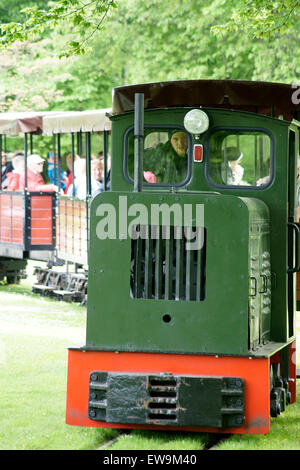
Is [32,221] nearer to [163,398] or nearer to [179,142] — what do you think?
[179,142]

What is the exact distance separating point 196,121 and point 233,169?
21.4 inches

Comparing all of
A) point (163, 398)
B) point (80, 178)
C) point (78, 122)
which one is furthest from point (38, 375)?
point (80, 178)

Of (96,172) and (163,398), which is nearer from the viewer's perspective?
(163,398)

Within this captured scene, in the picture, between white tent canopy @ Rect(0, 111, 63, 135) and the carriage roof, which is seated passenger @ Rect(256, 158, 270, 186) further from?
white tent canopy @ Rect(0, 111, 63, 135)

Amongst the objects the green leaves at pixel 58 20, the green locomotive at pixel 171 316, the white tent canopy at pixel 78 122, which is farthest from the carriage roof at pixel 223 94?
the white tent canopy at pixel 78 122

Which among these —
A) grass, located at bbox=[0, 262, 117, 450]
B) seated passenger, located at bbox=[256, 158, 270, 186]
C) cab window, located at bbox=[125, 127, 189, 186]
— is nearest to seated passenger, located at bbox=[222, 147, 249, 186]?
seated passenger, located at bbox=[256, 158, 270, 186]

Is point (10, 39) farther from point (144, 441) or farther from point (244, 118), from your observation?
point (144, 441)

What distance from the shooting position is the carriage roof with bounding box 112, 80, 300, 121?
27.5 ft

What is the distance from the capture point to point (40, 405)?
331 inches

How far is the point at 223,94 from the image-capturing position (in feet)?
27.6

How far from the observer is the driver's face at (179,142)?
809cm

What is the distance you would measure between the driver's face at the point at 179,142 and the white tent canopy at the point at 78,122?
760 cm

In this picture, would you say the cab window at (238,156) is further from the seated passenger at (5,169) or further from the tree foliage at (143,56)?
the seated passenger at (5,169)

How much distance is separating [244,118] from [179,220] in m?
1.39
